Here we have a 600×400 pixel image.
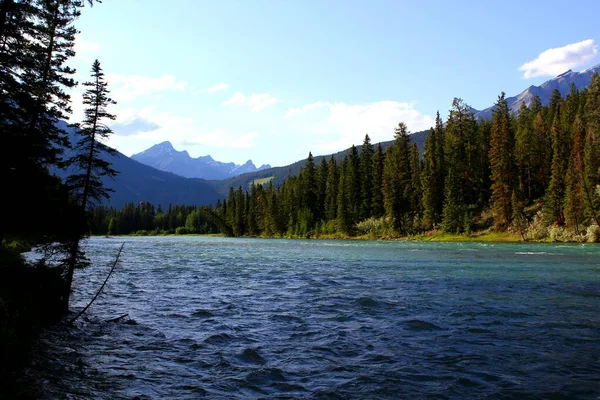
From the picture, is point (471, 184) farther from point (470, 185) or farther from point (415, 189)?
point (415, 189)

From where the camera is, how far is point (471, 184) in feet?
332

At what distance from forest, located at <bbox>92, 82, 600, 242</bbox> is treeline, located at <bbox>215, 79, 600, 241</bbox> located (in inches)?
9.4

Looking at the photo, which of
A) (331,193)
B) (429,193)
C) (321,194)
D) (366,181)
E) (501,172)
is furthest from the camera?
(321,194)

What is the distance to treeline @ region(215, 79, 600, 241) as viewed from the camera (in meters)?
76.9

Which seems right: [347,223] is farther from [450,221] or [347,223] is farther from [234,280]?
[234,280]

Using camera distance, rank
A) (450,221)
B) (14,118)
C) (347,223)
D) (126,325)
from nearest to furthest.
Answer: (126,325) → (14,118) → (450,221) → (347,223)

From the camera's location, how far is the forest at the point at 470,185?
76812mm

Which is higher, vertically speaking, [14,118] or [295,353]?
[14,118]

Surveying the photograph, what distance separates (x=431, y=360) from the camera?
11.5 metres

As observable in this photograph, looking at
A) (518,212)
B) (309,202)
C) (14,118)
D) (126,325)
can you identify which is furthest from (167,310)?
(309,202)

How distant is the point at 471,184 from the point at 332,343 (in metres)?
97.1

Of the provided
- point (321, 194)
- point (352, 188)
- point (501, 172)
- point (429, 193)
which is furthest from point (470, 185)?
point (321, 194)

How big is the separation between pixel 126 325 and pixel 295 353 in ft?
24.6

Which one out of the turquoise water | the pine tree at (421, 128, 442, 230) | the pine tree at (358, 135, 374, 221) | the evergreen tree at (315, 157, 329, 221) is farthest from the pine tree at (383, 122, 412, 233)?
the turquoise water
